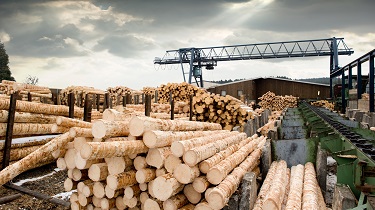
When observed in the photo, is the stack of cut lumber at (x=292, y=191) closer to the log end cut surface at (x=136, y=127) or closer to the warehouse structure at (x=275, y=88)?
the log end cut surface at (x=136, y=127)

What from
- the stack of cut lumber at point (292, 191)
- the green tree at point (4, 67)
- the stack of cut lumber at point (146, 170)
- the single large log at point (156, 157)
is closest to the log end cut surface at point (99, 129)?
the stack of cut lumber at point (146, 170)

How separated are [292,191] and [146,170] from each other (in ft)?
6.91

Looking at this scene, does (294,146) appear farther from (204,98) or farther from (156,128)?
(204,98)

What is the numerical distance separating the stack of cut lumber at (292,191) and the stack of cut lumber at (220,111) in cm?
639

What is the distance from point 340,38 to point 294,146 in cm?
3930

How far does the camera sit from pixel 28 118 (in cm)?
812

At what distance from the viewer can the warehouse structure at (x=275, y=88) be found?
3669 cm

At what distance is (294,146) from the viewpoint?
5.62 meters

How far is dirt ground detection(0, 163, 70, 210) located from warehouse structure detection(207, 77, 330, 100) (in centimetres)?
3019

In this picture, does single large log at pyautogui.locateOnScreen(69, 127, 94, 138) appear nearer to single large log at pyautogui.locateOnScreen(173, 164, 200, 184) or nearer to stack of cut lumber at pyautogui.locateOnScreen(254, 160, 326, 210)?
single large log at pyautogui.locateOnScreen(173, 164, 200, 184)

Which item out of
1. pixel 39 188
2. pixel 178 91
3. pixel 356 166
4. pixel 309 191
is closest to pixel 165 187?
pixel 309 191

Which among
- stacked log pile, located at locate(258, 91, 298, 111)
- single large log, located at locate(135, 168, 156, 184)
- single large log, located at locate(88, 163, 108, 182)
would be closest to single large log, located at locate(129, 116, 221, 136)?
single large log, located at locate(135, 168, 156, 184)

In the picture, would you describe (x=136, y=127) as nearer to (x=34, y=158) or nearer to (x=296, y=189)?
(x=296, y=189)

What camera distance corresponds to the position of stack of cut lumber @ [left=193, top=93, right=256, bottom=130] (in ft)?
38.3
